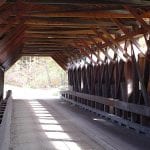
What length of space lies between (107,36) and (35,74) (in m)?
48.3

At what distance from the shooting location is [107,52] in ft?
52.2

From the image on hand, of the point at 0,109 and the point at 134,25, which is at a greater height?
the point at 134,25

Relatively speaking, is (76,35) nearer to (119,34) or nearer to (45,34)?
(45,34)

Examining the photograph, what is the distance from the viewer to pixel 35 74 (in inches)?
2445

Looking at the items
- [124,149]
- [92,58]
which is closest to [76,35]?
[92,58]

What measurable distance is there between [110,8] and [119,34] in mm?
4441

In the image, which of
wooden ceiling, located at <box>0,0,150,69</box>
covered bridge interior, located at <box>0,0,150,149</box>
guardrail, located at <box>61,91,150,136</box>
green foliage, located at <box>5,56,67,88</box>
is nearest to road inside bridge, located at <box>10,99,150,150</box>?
guardrail, located at <box>61,91,150,136</box>

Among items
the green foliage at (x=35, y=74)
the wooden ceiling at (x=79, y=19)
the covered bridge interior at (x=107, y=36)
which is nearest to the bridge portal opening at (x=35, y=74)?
→ the green foliage at (x=35, y=74)

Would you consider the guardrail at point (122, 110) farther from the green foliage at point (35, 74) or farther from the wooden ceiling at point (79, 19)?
the green foliage at point (35, 74)

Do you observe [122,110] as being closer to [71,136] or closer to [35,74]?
[71,136]

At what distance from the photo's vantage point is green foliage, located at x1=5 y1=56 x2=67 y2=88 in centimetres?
5888

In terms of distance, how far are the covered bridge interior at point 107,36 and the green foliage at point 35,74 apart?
129 feet

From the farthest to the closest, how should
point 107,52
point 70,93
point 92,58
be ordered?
point 70,93
point 92,58
point 107,52

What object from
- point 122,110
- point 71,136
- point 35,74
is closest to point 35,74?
point 35,74
